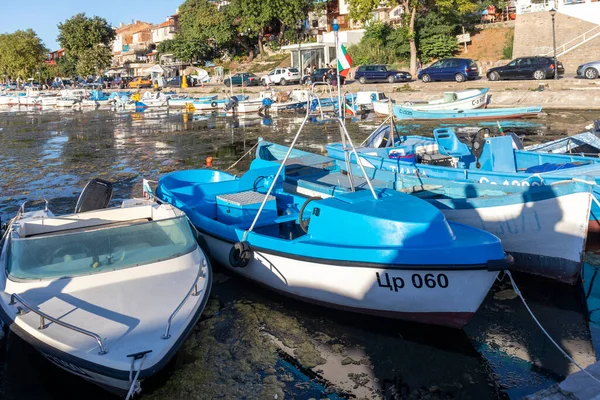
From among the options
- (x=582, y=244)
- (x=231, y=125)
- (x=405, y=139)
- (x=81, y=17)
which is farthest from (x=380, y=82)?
(x=81, y=17)

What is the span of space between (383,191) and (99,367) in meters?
4.57

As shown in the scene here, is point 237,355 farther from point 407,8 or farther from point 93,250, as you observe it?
point 407,8

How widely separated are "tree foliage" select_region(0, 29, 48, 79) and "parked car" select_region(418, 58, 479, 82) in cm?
7173

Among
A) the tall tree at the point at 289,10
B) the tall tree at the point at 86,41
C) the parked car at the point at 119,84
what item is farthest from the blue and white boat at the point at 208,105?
the tall tree at the point at 86,41

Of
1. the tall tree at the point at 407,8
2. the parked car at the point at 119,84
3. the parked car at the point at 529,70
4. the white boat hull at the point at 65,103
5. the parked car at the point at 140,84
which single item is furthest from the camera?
the parked car at the point at 119,84

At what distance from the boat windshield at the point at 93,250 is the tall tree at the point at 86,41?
7820 cm

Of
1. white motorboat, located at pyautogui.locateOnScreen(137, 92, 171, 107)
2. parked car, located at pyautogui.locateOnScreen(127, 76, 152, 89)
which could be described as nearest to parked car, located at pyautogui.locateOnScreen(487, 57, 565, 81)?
white motorboat, located at pyautogui.locateOnScreen(137, 92, 171, 107)

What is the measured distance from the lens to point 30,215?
27.3 feet

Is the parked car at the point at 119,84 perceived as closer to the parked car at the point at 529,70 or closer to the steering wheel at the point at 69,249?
the parked car at the point at 529,70

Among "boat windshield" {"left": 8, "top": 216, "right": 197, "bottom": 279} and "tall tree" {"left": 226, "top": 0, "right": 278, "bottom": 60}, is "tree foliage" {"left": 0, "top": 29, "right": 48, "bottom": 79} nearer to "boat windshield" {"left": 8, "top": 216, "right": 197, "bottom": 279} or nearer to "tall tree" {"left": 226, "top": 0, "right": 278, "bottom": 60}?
"tall tree" {"left": 226, "top": 0, "right": 278, "bottom": 60}

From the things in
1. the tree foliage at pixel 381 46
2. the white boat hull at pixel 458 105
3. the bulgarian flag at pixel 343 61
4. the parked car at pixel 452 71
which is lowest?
the white boat hull at pixel 458 105

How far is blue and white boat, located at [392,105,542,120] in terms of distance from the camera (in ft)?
86.0

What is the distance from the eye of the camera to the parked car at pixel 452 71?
36.9 m

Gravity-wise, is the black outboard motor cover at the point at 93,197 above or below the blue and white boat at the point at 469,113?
below
